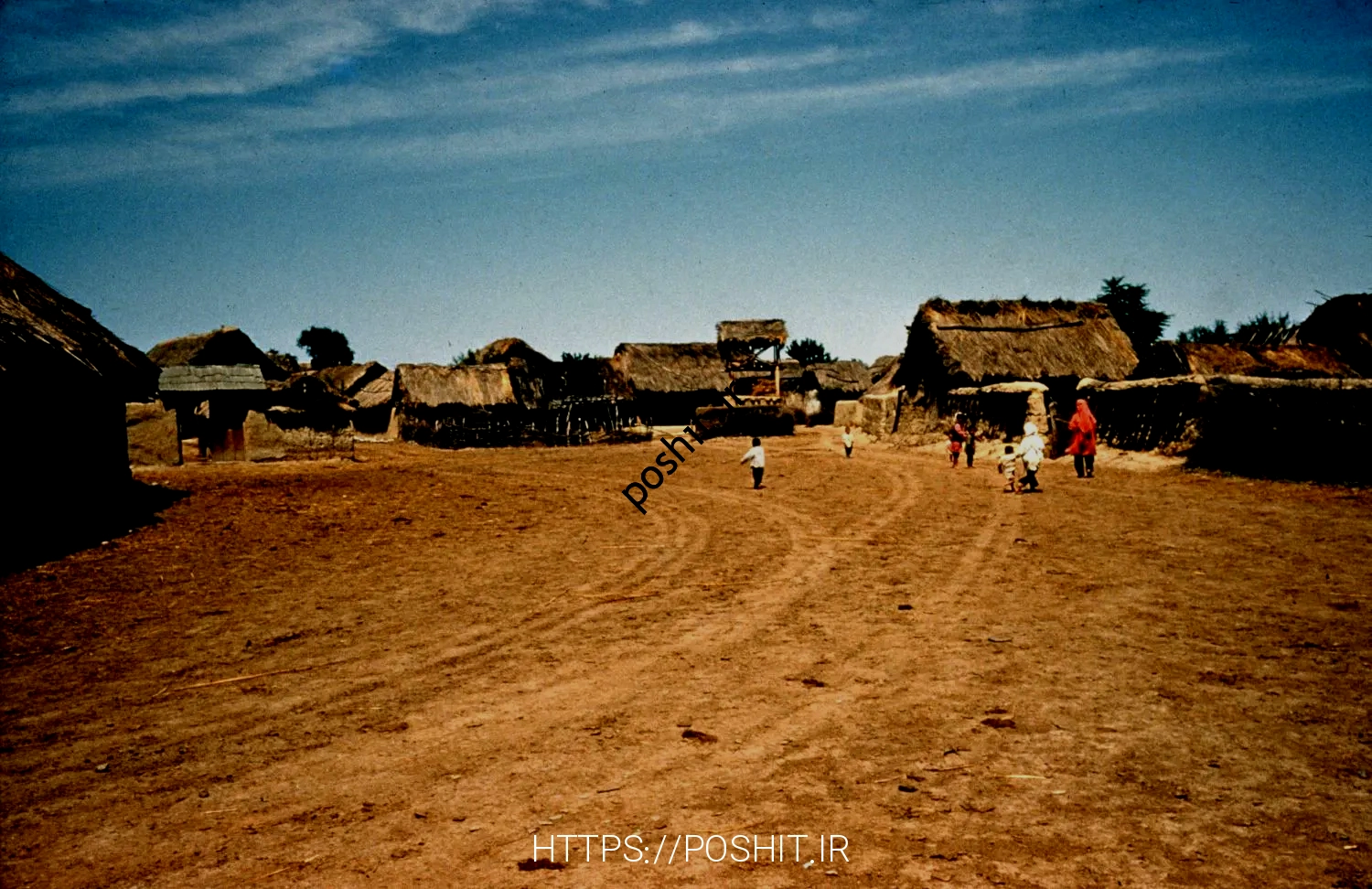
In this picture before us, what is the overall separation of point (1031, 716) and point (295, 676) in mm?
5292

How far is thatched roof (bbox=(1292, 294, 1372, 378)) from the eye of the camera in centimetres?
2648

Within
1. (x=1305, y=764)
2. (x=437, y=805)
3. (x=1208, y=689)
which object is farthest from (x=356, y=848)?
(x=1208, y=689)

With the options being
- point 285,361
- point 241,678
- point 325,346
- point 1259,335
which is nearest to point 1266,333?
point 1259,335

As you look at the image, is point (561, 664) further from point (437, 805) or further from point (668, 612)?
point (437, 805)

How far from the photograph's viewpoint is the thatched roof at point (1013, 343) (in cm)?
2847

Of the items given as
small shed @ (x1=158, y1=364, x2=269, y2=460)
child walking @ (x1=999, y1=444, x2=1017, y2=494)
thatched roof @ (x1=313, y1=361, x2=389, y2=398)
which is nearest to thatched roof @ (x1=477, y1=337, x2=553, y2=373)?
thatched roof @ (x1=313, y1=361, x2=389, y2=398)

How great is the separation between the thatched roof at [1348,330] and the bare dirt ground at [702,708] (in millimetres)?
20968

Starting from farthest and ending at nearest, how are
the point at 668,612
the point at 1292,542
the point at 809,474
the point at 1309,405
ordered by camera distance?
the point at 809,474 → the point at 1309,405 → the point at 1292,542 → the point at 668,612

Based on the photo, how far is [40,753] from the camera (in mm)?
4766

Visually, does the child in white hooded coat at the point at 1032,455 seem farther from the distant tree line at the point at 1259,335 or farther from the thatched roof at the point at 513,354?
the thatched roof at the point at 513,354

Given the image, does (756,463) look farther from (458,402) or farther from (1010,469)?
(458,402)

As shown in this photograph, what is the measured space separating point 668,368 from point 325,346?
191 feet

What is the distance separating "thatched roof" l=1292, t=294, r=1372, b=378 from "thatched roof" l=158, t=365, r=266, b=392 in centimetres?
3489

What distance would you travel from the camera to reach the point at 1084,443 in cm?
1736
